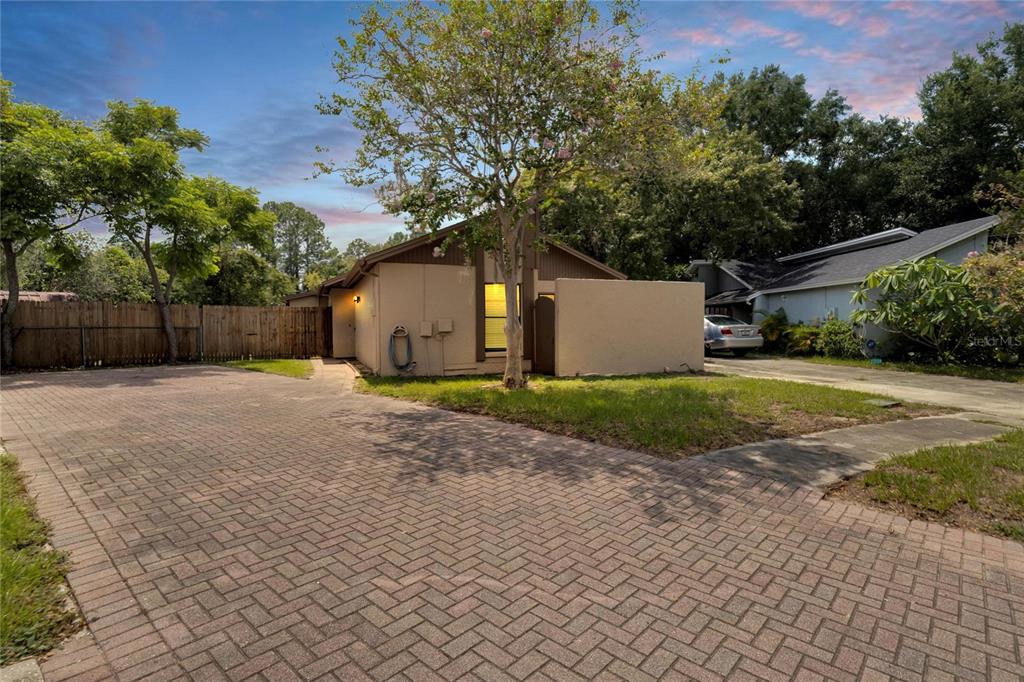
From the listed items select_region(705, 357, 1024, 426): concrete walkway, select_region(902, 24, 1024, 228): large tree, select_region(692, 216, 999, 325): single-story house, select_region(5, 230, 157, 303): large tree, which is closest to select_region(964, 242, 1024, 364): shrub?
select_region(705, 357, 1024, 426): concrete walkway

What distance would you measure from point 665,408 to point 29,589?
6792 millimetres

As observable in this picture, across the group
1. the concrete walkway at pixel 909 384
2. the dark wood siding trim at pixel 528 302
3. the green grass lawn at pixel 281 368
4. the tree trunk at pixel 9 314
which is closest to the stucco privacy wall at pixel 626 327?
the dark wood siding trim at pixel 528 302

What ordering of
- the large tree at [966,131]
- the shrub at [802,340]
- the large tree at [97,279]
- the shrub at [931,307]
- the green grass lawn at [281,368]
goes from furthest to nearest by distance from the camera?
1. the large tree at [97,279]
2. the large tree at [966,131]
3. the shrub at [802,340]
4. the shrub at [931,307]
5. the green grass lawn at [281,368]

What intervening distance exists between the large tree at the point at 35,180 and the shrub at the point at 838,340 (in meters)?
21.8

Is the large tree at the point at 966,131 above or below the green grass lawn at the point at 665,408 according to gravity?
above

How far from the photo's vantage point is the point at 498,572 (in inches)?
119

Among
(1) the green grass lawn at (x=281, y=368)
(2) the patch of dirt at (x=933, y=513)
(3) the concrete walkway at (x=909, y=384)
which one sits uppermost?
(1) the green grass lawn at (x=281, y=368)

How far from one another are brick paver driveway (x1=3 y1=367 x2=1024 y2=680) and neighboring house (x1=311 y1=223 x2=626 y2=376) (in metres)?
6.60

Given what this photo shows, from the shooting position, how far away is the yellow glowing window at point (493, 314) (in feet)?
42.3

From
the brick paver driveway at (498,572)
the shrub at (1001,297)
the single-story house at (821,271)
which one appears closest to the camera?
the brick paver driveway at (498,572)

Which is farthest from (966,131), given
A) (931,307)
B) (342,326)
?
(342,326)

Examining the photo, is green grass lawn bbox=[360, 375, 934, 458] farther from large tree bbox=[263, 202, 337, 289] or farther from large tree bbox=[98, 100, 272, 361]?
large tree bbox=[263, 202, 337, 289]

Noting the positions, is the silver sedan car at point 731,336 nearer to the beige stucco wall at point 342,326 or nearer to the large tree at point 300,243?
the beige stucco wall at point 342,326

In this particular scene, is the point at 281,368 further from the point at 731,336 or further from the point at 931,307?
the point at 931,307
